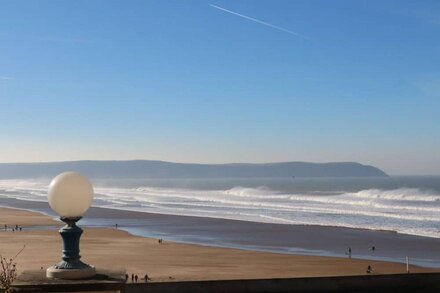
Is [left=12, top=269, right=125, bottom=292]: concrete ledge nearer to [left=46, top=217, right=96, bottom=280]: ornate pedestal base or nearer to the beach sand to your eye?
[left=46, top=217, right=96, bottom=280]: ornate pedestal base

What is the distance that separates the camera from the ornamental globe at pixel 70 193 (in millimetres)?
6047

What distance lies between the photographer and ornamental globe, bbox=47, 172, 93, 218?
6047 mm

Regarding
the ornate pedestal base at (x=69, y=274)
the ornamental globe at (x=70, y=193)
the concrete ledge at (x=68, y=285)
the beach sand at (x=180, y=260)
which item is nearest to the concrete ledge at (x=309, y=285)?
the ornate pedestal base at (x=69, y=274)

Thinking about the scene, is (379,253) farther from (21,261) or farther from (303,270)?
(21,261)

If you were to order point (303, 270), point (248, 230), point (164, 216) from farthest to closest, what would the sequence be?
1. point (164, 216)
2. point (248, 230)
3. point (303, 270)

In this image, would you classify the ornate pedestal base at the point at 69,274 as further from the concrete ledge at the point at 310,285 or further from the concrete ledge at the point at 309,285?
the concrete ledge at the point at 309,285

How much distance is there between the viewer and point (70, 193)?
6.06 metres

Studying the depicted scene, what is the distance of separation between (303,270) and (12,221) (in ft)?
95.4

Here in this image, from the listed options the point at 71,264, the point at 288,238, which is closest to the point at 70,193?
the point at 71,264

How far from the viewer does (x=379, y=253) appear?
1101 inches

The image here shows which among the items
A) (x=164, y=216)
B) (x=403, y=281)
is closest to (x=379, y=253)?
(x=403, y=281)

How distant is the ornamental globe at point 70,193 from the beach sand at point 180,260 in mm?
12201

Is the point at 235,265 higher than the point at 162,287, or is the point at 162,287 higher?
the point at 162,287

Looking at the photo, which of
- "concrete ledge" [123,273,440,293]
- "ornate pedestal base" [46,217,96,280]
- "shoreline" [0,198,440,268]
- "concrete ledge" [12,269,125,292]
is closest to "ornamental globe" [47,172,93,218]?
"ornate pedestal base" [46,217,96,280]
